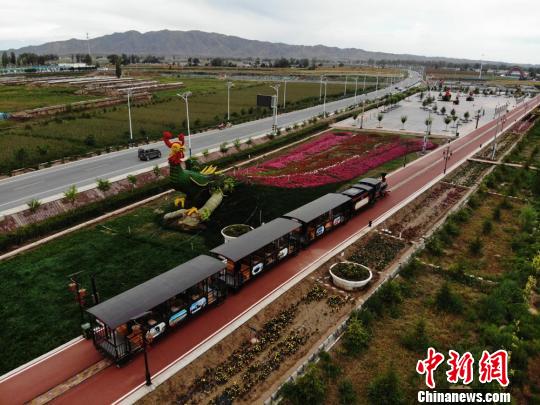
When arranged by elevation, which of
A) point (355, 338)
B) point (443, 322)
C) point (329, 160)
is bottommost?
point (443, 322)

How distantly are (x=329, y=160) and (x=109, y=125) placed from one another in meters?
42.3

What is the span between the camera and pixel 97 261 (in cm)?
2797

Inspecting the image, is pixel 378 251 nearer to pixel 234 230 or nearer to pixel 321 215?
pixel 321 215

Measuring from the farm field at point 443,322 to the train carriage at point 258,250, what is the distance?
22.7 feet

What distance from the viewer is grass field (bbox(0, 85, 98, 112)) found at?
92.8 meters

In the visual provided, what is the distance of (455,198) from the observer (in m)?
41.3

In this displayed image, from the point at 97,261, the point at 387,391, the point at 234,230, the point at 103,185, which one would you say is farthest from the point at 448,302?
the point at 103,185

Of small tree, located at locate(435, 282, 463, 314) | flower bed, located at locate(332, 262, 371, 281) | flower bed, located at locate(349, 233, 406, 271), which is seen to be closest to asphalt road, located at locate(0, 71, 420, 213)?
flower bed, located at locate(332, 262, 371, 281)

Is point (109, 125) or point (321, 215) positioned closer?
point (321, 215)

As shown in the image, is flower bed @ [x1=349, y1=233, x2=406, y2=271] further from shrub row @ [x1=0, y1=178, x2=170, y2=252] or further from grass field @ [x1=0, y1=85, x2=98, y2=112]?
grass field @ [x1=0, y1=85, x2=98, y2=112]

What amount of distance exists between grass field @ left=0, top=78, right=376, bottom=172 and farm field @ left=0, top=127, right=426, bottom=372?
76.9 feet

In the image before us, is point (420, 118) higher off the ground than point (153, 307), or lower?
higher

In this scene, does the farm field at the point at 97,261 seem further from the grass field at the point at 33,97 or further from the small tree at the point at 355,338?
the grass field at the point at 33,97

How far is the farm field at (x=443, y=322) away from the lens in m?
17.6
